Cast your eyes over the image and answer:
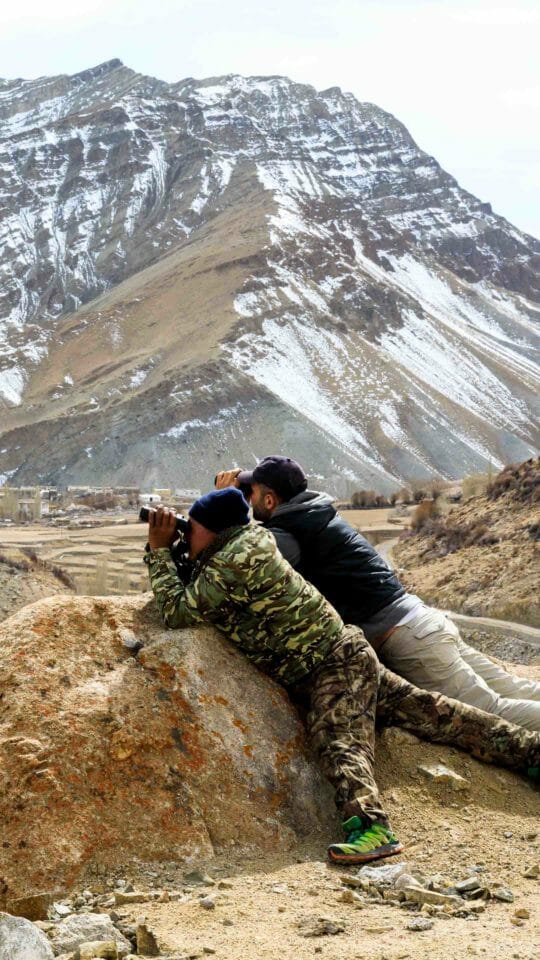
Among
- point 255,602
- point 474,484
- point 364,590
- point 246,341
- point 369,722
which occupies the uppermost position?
point 246,341

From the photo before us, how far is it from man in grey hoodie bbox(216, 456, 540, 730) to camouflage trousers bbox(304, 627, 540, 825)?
270 mm

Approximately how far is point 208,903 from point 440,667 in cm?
248

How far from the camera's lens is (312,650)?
21.1 feet

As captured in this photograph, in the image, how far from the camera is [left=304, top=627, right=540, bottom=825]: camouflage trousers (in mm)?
6012

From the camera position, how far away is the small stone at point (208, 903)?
200 inches

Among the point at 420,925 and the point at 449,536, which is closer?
the point at 420,925

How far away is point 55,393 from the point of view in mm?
114000

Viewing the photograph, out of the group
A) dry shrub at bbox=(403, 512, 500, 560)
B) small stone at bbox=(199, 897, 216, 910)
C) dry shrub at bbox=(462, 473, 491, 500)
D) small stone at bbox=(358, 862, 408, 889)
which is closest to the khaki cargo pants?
small stone at bbox=(358, 862, 408, 889)

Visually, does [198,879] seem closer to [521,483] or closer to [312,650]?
[312,650]

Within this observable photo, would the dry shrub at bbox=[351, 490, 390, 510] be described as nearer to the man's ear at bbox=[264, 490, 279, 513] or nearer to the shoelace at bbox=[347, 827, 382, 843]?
the man's ear at bbox=[264, 490, 279, 513]

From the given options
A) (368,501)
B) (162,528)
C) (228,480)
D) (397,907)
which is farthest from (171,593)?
(368,501)

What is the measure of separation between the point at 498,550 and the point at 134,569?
18.6 m

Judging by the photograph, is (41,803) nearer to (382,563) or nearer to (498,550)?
(382,563)

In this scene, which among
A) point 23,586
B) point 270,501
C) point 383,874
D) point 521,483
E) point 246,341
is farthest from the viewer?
point 246,341
